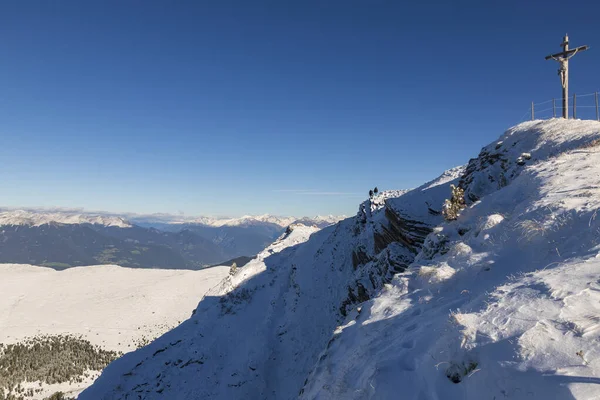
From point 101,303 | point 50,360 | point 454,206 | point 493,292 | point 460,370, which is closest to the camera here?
point 460,370

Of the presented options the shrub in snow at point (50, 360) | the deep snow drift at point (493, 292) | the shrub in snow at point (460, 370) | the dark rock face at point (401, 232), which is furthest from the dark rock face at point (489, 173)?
the shrub in snow at point (50, 360)

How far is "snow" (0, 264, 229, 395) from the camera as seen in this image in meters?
73.2

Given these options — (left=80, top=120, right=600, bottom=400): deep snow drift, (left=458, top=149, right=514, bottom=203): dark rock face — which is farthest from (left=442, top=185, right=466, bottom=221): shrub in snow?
(left=458, top=149, right=514, bottom=203): dark rock face

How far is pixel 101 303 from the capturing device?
89000mm

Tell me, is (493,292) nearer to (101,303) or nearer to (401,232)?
(401,232)

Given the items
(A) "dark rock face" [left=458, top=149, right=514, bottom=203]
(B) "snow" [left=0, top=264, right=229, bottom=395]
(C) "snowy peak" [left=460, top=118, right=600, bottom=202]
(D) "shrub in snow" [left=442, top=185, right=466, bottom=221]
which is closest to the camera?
(D) "shrub in snow" [left=442, top=185, right=466, bottom=221]

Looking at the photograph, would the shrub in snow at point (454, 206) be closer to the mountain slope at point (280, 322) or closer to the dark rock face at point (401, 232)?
the dark rock face at point (401, 232)

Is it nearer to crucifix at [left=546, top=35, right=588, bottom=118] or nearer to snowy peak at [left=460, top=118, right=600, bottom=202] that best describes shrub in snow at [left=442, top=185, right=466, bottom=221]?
snowy peak at [left=460, top=118, right=600, bottom=202]

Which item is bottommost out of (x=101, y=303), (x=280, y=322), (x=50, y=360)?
(x=50, y=360)

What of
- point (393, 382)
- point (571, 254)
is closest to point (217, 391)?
point (393, 382)

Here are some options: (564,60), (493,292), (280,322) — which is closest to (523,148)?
(564,60)

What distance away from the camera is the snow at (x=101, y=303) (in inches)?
2881

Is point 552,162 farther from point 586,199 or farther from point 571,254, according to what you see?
point 571,254

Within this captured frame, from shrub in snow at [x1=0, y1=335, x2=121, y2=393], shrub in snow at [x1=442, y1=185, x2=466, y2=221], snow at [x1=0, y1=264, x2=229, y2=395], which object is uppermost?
shrub in snow at [x1=442, y1=185, x2=466, y2=221]
